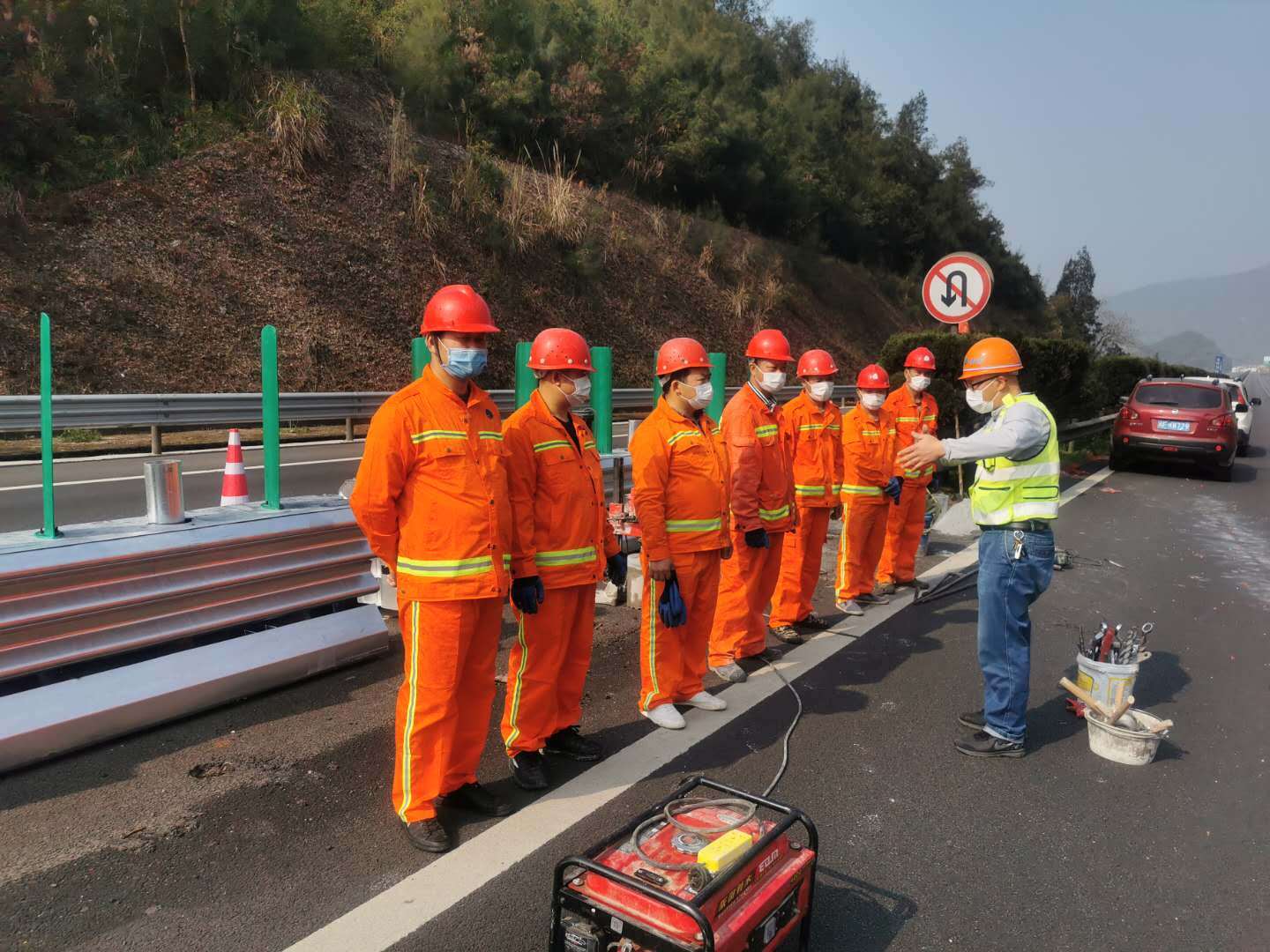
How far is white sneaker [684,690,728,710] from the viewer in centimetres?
495

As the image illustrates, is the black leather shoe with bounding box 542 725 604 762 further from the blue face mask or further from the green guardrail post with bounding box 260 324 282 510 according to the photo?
the green guardrail post with bounding box 260 324 282 510

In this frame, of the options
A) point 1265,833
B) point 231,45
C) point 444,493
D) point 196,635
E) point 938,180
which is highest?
point 938,180

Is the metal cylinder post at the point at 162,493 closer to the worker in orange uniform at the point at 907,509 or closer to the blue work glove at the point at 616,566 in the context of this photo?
the blue work glove at the point at 616,566

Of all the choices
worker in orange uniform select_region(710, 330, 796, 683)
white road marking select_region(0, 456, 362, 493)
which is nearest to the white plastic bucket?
worker in orange uniform select_region(710, 330, 796, 683)

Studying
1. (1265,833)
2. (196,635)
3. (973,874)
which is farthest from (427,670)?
(1265,833)

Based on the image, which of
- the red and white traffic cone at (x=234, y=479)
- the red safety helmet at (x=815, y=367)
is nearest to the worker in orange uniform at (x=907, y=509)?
the red safety helmet at (x=815, y=367)

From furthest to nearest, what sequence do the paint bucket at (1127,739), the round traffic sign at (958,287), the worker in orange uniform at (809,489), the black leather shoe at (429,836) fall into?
the round traffic sign at (958,287)
the worker in orange uniform at (809,489)
the paint bucket at (1127,739)
the black leather shoe at (429,836)

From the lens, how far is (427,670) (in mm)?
3576

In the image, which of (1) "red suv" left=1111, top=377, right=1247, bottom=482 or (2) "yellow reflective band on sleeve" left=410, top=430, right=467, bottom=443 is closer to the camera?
(2) "yellow reflective band on sleeve" left=410, top=430, right=467, bottom=443

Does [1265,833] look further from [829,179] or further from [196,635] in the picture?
[829,179]

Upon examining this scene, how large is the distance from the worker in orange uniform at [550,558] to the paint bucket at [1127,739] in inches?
100

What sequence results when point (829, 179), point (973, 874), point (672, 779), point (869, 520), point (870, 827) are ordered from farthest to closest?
point (829, 179)
point (869, 520)
point (672, 779)
point (870, 827)
point (973, 874)

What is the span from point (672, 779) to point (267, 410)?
10.3ft

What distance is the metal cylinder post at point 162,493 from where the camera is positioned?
4.59 m
